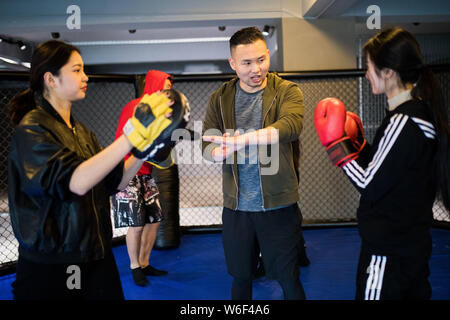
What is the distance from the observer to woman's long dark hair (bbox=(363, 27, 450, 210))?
1.13m

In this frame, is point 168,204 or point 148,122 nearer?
point 148,122

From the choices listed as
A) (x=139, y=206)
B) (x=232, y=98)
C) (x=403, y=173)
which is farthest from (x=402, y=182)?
(x=139, y=206)

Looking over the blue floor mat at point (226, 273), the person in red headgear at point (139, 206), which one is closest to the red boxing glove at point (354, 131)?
the blue floor mat at point (226, 273)

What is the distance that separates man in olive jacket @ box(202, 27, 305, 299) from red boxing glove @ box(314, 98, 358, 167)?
0.13 meters

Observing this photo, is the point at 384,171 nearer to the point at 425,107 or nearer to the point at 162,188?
the point at 425,107

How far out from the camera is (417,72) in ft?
3.86

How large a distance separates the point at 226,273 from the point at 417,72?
195 centimetres

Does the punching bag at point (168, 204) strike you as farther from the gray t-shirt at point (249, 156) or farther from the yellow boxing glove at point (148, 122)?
the yellow boxing glove at point (148, 122)

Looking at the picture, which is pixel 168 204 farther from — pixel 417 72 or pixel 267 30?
pixel 267 30

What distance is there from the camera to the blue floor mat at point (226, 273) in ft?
7.53

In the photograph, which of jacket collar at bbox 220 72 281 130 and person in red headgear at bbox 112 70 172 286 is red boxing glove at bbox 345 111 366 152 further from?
person in red headgear at bbox 112 70 172 286

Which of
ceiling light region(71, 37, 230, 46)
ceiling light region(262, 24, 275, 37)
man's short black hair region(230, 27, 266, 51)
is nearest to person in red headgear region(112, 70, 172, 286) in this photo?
man's short black hair region(230, 27, 266, 51)
